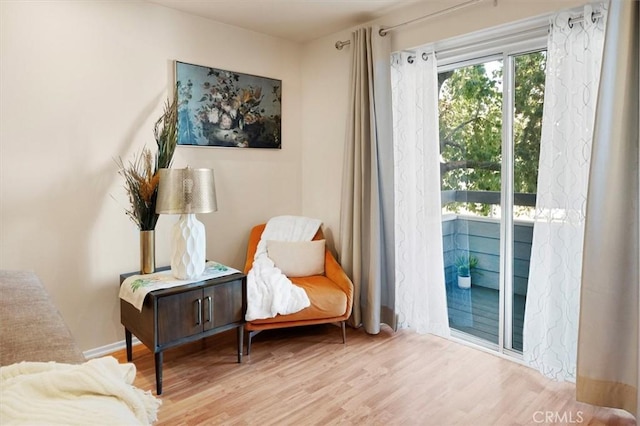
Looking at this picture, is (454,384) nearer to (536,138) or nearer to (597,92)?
(536,138)

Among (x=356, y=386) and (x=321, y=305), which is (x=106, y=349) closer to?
(x=321, y=305)

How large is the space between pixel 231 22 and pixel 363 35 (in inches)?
42.4

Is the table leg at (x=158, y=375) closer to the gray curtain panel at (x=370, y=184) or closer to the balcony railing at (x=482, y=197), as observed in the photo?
the gray curtain panel at (x=370, y=184)

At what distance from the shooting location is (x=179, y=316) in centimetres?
244

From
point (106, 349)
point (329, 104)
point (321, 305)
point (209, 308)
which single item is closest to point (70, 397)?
point (209, 308)

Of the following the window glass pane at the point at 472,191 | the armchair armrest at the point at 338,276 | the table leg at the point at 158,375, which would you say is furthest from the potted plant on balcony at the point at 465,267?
the table leg at the point at 158,375

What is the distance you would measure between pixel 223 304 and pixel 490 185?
6.52ft

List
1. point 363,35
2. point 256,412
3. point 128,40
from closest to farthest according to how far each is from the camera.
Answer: point 256,412
point 128,40
point 363,35

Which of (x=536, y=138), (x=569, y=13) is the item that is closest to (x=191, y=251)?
(x=536, y=138)

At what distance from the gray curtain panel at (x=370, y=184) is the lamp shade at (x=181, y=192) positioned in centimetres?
123

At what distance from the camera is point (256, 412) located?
215cm

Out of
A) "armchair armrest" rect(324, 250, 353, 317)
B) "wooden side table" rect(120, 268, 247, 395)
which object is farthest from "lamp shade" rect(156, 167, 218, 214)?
"armchair armrest" rect(324, 250, 353, 317)

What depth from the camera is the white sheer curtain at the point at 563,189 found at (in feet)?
7.28

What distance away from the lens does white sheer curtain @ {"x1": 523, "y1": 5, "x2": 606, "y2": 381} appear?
7.28 ft
